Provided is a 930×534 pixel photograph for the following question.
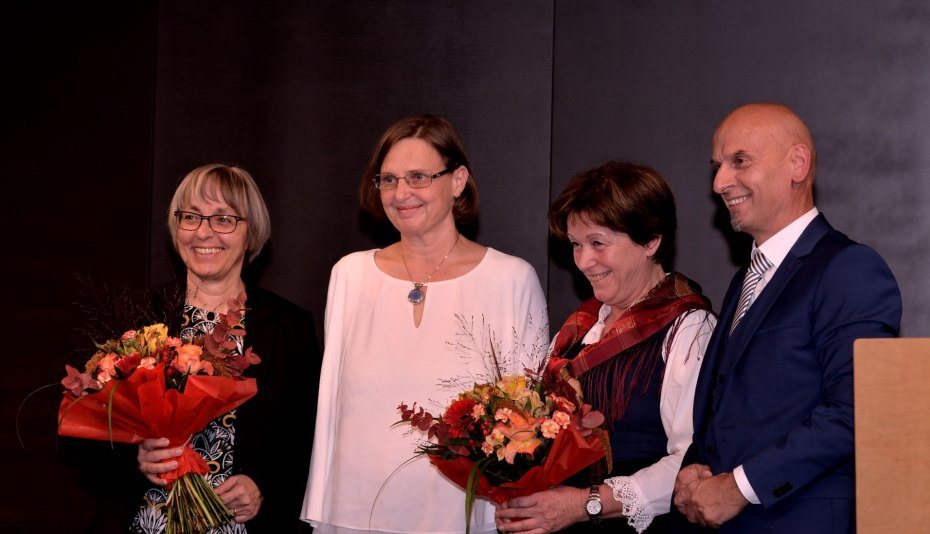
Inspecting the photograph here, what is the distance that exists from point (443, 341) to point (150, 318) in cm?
97

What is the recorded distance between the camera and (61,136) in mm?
4469

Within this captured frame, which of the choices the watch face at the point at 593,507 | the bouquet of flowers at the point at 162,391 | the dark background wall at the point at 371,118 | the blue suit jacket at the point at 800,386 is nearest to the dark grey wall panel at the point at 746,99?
the dark background wall at the point at 371,118

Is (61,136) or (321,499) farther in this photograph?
(61,136)

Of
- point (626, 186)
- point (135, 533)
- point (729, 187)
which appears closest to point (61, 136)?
point (135, 533)

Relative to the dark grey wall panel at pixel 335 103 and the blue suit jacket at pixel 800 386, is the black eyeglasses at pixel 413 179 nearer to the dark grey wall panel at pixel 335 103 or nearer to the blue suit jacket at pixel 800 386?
the dark grey wall panel at pixel 335 103

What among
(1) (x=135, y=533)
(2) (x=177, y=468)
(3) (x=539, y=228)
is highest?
(3) (x=539, y=228)

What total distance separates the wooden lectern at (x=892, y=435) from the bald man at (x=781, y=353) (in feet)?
1.84

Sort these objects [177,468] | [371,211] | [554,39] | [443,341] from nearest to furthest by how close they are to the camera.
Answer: [177,468]
[443,341]
[371,211]
[554,39]

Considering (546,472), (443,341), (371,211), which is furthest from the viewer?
(371,211)

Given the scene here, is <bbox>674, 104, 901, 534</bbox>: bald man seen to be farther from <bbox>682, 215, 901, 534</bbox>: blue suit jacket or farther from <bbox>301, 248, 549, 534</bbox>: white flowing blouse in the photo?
<bbox>301, 248, 549, 534</bbox>: white flowing blouse

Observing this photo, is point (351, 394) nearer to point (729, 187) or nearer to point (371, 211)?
point (371, 211)

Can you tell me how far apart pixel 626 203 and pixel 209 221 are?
1.50 metres

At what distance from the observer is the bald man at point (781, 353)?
247 centimetres

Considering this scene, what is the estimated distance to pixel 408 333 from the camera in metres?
3.47
